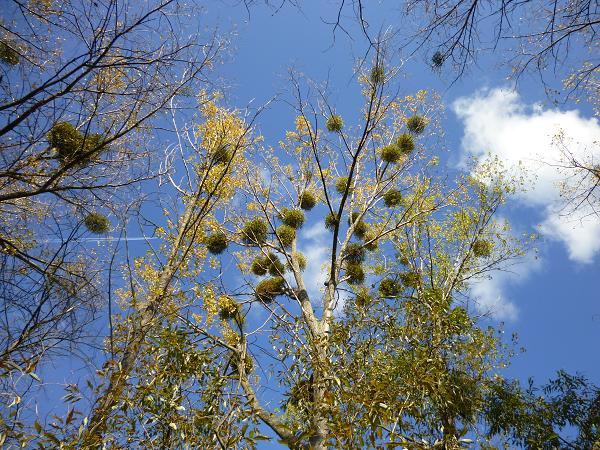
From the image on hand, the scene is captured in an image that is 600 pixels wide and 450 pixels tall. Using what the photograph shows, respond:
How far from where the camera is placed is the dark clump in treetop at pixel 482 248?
9680 mm

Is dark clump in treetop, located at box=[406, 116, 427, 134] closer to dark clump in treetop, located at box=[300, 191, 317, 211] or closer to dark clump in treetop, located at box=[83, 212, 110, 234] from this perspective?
dark clump in treetop, located at box=[300, 191, 317, 211]

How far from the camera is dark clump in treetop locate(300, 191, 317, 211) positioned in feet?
31.3

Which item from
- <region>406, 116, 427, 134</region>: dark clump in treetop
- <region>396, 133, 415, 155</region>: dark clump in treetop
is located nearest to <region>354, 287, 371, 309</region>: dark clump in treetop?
<region>396, 133, 415, 155</region>: dark clump in treetop

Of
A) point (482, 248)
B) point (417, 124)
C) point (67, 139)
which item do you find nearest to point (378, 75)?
point (417, 124)

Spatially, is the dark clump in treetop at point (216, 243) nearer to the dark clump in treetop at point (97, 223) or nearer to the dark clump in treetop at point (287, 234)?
the dark clump in treetop at point (287, 234)

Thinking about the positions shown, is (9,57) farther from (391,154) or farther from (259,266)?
(391,154)

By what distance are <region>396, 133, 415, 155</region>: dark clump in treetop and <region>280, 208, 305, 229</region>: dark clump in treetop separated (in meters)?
2.63

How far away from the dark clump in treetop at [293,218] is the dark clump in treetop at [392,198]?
1999 millimetres

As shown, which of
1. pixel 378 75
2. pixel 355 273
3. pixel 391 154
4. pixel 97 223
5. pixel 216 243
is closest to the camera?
pixel 97 223

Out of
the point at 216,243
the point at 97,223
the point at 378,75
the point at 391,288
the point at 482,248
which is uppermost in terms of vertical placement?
the point at 482,248

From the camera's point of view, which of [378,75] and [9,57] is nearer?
[9,57]

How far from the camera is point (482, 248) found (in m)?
9.67

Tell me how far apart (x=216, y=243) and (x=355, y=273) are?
3.17m

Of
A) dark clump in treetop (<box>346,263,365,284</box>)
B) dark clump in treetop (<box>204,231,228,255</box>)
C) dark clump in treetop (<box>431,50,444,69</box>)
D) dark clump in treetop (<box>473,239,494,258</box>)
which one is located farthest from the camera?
dark clump in treetop (<box>473,239,494,258</box>)
